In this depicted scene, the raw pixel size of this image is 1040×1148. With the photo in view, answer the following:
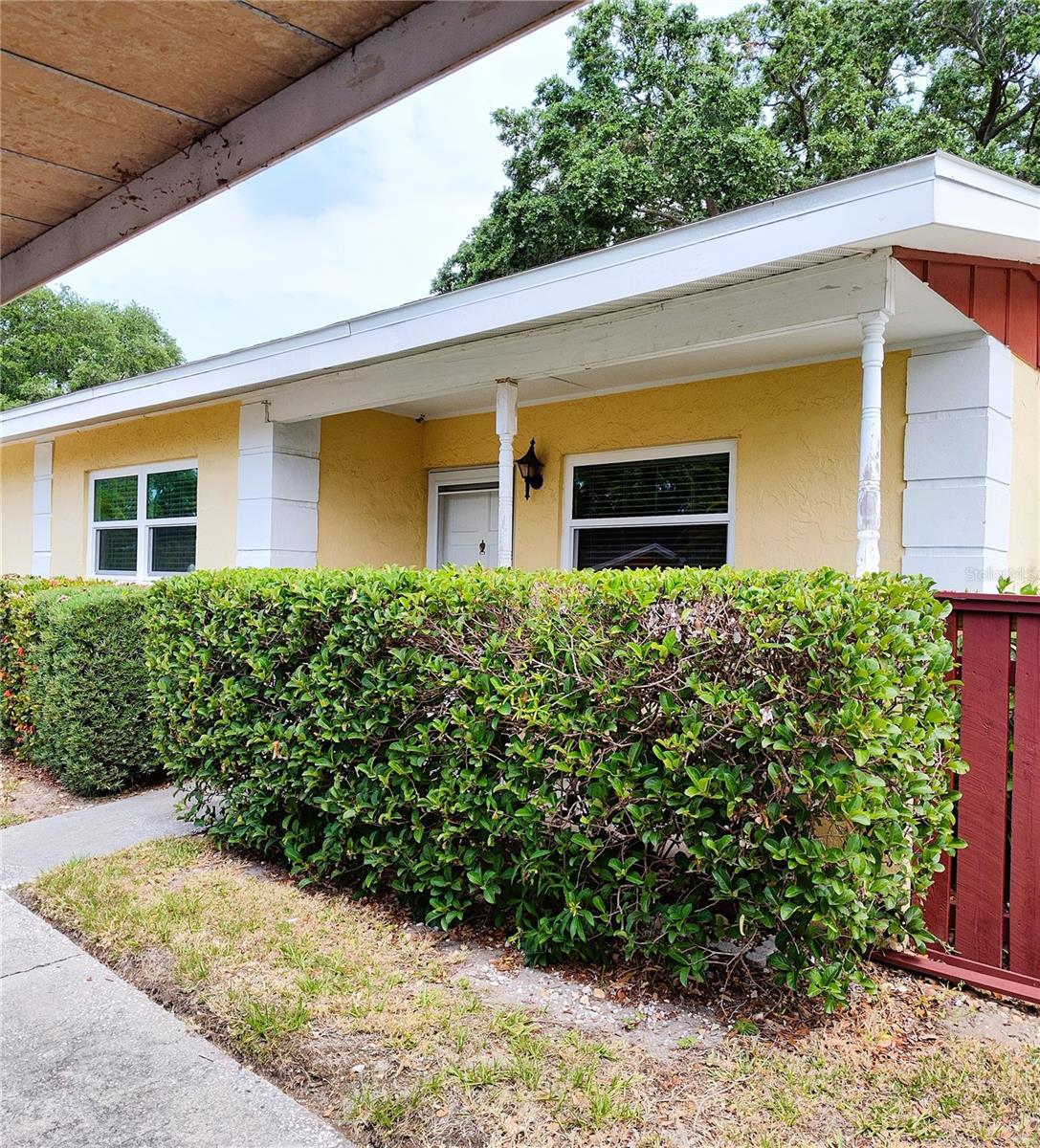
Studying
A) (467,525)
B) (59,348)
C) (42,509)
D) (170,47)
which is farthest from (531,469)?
(59,348)

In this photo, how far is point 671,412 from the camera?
568 cm

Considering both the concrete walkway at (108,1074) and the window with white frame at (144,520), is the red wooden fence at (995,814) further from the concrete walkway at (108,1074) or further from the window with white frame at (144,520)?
the window with white frame at (144,520)

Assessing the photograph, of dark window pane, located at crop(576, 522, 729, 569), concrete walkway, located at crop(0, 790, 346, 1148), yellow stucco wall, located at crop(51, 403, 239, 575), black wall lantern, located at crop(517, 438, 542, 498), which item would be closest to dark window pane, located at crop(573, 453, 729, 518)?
dark window pane, located at crop(576, 522, 729, 569)

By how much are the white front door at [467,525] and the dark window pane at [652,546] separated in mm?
1072

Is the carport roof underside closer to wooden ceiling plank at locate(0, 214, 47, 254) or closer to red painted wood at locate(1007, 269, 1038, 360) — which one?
wooden ceiling plank at locate(0, 214, 47, 254)

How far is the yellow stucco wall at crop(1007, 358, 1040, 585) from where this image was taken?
14.9 ft

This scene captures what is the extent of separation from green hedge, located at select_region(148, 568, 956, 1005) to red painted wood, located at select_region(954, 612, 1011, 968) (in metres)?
0.10

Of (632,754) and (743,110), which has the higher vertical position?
(743,110)

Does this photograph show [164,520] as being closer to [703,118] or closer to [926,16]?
[703,118]

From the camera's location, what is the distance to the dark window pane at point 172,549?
25.1ft

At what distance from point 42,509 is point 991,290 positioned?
375 inches

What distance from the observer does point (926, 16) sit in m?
16.6

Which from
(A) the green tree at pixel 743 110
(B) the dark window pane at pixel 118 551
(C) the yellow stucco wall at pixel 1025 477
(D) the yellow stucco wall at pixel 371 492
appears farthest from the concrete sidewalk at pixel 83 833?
(A) the green tree at pixel 743 110

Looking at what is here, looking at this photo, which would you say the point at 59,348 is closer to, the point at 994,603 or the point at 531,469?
the point at 531,469
